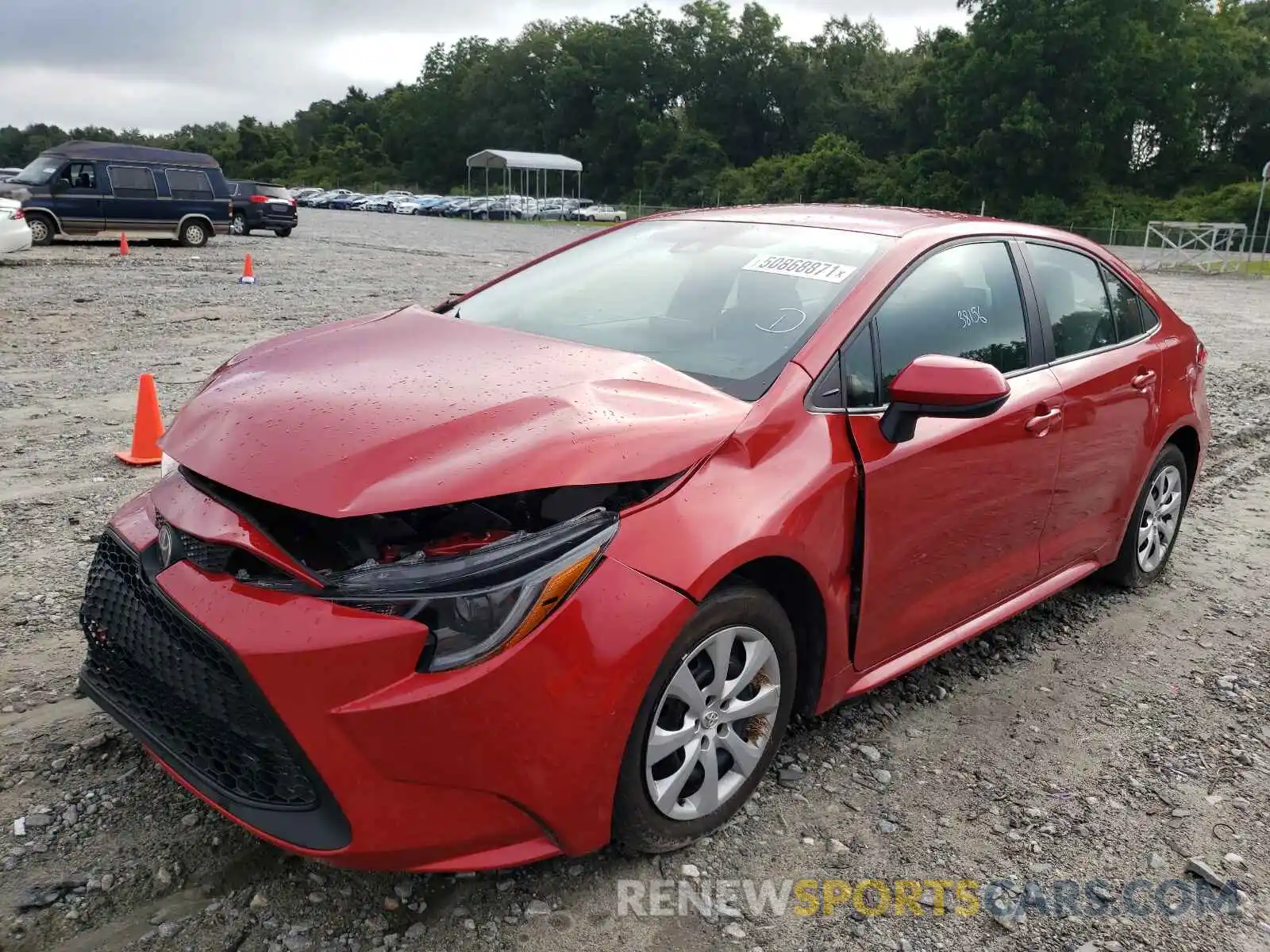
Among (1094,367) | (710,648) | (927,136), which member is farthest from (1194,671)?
(927,136)

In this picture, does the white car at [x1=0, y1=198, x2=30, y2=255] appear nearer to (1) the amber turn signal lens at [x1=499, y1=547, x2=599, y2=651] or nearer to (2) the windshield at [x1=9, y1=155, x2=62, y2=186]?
(2) the windshield at [x1=9, y1=155, x2=62, y2=186]

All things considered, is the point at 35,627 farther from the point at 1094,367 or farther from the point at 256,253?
the point at 256,253

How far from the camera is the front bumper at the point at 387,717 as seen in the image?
6.84ft

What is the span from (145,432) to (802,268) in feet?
14.4

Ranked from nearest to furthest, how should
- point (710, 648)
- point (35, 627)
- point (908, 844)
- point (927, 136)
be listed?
point (710, 648) → point (908, 844) → point (35, 627) → point (927, 136)

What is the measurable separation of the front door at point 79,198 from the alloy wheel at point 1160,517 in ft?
70.3

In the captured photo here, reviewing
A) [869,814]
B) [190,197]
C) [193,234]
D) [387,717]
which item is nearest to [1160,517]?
[869,814]

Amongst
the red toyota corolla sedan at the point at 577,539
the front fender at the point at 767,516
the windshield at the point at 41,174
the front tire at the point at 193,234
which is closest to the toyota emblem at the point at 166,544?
the red toyota corolla sedan at the point at 577,539

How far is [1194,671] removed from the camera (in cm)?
395

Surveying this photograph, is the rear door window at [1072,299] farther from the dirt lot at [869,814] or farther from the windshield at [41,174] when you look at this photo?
the windshield at [41,174]

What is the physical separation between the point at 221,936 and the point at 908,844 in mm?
1767

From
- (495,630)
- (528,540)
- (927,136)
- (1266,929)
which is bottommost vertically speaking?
(1266,929)

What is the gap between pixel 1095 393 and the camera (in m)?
3.88

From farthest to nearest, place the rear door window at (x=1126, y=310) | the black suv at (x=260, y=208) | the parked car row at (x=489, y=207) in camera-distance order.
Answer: the parked car row at (x=489, y=207) < the black suv at (x=260, y=208) < the rear door window at (x=1126, y=310)
